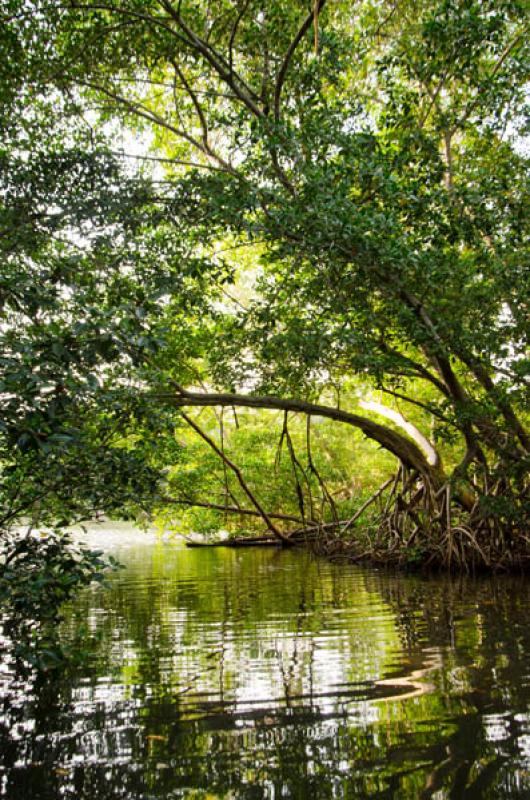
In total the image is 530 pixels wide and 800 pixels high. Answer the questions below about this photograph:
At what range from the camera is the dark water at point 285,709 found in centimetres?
229

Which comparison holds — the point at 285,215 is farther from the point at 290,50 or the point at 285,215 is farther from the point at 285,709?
the point at 285,709

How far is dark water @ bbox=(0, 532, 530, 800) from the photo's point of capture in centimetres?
229

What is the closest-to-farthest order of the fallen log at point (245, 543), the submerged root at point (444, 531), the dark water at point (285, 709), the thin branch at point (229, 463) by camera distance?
the dark water at point (285, 709), the submerged root at point (444, 531), the thin branch at point (229, 463), the fallen log at point (245, 543)

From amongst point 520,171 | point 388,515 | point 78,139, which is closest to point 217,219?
point 78,139

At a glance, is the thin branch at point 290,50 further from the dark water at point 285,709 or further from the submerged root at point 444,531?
the submerged root at point 444,531

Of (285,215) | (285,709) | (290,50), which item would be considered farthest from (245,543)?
(285,709)

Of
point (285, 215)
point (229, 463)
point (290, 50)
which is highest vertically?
point (290, 50)

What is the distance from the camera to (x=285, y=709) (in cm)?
303

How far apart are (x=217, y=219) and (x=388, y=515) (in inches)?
239

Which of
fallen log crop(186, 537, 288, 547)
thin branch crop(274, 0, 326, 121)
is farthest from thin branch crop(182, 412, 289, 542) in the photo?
thin branch crop(274, 0, 326, 121)

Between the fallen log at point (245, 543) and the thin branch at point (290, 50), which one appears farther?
A: the fallen log at point (245, 543)

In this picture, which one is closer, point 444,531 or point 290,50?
point 290,50

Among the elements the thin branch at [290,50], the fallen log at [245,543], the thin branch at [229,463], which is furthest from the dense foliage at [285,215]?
the fallen log at [245,543]

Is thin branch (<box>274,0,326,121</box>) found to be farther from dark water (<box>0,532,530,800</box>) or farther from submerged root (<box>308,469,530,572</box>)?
submerged root (<box>308,469,530,572</box>)
